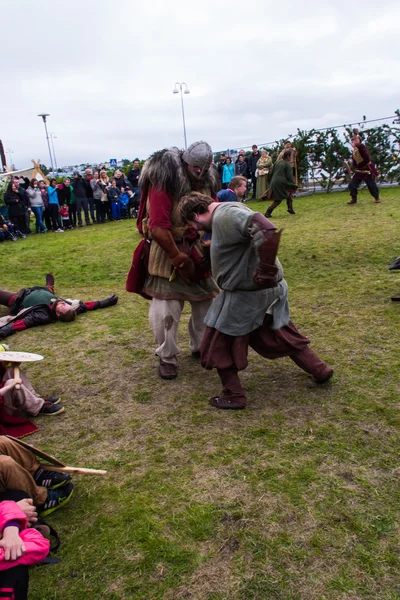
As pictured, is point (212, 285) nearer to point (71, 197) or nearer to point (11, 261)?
point (11, 261)

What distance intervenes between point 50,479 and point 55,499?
0.37 ft

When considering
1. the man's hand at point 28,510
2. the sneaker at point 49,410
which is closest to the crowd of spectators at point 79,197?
the sneaker at point 49,410

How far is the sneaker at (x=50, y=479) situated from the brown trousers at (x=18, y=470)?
38 mm

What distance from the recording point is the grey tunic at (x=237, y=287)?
3.19 m

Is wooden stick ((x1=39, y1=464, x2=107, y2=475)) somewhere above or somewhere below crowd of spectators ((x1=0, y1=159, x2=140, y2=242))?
below

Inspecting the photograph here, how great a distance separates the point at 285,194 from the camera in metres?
11.6

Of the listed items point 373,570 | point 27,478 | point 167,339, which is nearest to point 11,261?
point 167,339

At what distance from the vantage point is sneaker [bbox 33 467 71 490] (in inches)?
106

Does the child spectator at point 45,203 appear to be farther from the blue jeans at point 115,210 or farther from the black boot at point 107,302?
the black boot at point 107,302

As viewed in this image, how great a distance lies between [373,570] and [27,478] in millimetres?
1706

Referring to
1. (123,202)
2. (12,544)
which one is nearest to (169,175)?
(12,544)

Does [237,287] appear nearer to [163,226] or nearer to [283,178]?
[163,226]

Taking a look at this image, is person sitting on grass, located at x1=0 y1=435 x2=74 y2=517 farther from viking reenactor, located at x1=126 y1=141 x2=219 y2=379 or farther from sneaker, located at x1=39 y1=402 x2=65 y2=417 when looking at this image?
viking reenactor, located at x1=126 y1=141 x2=219 y2=379

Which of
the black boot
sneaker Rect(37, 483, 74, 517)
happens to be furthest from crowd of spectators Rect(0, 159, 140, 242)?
sneaker Rect(37, 483, 74, 517)
